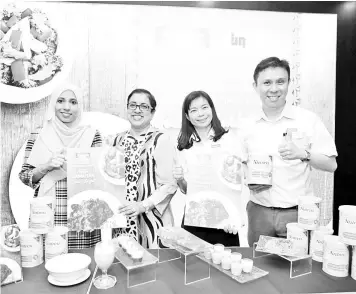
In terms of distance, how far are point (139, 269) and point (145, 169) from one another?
83 cm

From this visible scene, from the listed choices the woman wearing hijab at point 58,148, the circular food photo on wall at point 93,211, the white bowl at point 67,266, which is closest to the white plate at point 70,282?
the white bowl at point 67,266

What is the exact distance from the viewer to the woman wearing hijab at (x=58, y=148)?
2057mm

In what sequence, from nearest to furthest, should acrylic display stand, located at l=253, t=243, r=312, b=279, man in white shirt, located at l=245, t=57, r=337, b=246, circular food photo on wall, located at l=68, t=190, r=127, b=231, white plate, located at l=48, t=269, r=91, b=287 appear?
white plate, located at l=48, t=269, r=91, b=287, acrylic display stand, located at l=253, t=243, r=312, b=279, circular food photo on wall, located at l=68, t=190, r=127, b=231, man in white shirt, located at l=245, t=57, r=337, b=246

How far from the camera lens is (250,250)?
1.70 metres

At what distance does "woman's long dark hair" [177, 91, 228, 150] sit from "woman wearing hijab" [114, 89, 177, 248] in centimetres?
10

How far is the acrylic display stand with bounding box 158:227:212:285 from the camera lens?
4.59 ft

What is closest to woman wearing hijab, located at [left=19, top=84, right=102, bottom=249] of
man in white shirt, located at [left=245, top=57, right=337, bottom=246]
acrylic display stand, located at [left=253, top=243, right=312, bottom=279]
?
man in white shirt, located at [left=245, top=57, right=337, bottom=246]

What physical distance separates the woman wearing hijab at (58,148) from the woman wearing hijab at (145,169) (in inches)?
9.4

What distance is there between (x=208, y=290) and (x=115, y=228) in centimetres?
99

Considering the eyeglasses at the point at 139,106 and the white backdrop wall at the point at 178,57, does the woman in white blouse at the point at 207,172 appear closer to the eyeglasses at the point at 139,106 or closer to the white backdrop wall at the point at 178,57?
the white backdrop wall at the point at 178,57

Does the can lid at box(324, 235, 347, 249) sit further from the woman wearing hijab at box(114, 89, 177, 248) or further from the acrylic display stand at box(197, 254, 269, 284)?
the woman wearing hijab at box(114, 89, 177, 248)

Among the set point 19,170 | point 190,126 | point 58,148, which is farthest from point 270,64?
point 19,170

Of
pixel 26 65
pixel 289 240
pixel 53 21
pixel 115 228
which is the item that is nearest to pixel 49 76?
pixel 26 65

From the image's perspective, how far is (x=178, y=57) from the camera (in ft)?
7.20
